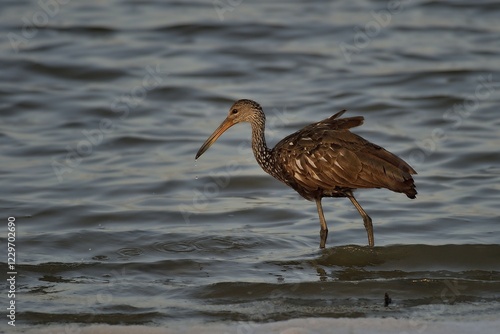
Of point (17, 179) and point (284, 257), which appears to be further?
point (17, 179)

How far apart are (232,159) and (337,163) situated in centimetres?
377

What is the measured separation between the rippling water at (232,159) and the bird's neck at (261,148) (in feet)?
2.30

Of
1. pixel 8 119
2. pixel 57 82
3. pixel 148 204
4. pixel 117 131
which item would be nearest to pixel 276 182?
pixel 148 204

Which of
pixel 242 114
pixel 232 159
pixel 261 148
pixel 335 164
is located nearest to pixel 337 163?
pixel 335 164

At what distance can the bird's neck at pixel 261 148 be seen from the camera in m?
10.2

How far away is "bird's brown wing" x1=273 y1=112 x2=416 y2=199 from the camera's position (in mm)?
9234

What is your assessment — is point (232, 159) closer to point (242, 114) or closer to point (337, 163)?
point (242, 114)

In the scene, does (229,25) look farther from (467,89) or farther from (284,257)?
(284,257)

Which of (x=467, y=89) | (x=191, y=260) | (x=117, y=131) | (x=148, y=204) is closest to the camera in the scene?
(x=191, y=260)

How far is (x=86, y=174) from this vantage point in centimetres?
1237

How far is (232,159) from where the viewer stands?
515 inches

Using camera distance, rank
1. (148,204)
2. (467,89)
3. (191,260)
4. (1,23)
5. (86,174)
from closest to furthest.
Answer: (191,260), (148,204), (86,174), (467,89), (1,23)

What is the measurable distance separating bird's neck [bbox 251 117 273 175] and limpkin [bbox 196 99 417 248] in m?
0.02

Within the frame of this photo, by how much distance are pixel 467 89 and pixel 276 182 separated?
4669mm
